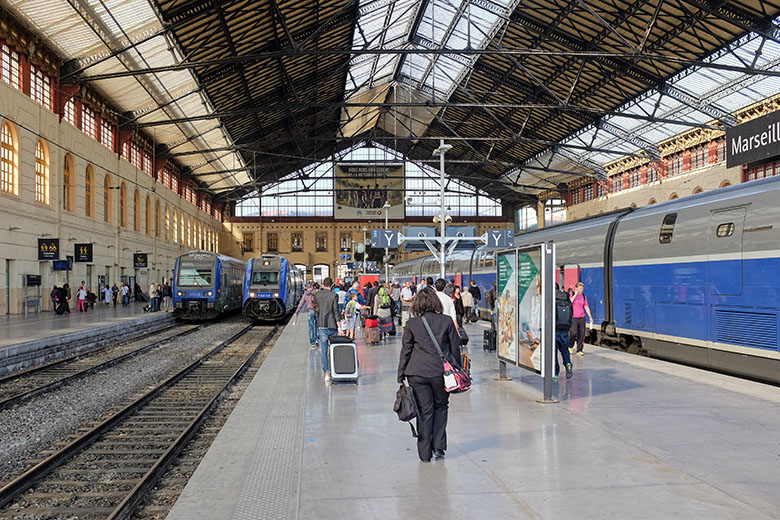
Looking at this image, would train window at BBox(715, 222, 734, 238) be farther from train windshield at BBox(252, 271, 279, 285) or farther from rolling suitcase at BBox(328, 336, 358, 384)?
train windshield at BBox(252, 271, 279, 285)

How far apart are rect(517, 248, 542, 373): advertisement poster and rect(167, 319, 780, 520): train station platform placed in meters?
0.56

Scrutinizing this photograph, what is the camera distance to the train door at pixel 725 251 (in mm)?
10227

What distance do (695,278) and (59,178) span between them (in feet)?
84.6

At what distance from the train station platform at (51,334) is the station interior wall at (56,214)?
1.84 metres

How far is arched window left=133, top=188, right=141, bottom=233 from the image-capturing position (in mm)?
39906

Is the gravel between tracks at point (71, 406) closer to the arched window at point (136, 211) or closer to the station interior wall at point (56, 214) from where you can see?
the station interior wall at point (56, 214)

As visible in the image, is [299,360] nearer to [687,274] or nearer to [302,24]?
[687,274]

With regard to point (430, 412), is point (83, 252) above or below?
above

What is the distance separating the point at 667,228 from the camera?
12.5 m

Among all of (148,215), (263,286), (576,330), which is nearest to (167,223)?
(148,215)

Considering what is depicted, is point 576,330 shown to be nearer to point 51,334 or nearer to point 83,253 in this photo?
point 51,334

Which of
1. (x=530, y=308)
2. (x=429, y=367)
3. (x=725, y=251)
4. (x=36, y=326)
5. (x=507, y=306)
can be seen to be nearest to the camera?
(x=429, y=367)

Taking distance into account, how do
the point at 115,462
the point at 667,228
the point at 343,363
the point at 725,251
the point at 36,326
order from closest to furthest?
the point at 115,462 → the point at 343,363 → the point at 725,251 → the point at 667,228 → the point at 36,326

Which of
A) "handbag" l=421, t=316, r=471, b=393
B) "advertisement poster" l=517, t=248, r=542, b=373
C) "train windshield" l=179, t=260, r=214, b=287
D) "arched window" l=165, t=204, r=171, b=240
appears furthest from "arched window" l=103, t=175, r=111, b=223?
"handbag" l=421, t=316, r=471, b=393
